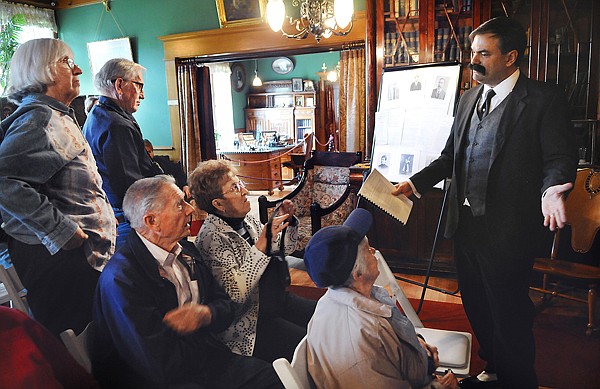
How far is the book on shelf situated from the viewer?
98cm

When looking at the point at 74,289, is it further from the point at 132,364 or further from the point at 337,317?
the point at 337,317

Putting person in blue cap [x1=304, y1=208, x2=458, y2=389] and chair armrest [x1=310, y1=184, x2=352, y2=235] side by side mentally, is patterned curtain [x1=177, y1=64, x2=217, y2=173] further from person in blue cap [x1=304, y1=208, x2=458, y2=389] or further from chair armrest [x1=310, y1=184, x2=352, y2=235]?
person in blue cap [x1=304, y1=208, x2=458, y2=389]

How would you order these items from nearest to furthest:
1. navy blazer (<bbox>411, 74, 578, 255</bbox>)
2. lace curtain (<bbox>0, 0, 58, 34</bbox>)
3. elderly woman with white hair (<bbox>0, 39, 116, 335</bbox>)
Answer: navy blazer (<bbox>411, 74, 578, 255</bbox>) → elderly woman with white hair (<bbox>0, 39, 116, 335</bbox>) → lace curtain (<bbox>0, 0, 58, 34</bbox>)

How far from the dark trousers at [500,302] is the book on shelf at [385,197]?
13 cm

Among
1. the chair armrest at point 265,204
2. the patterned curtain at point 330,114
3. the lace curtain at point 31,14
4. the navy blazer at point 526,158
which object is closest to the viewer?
the navy blazer at point 526,158

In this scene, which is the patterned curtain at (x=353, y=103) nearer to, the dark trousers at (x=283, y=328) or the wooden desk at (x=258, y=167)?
the wooden desk at (x=258, y=167)


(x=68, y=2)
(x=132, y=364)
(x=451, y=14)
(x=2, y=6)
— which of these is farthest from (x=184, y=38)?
(x=132, y=364)

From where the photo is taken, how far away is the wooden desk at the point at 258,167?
1.06 meters

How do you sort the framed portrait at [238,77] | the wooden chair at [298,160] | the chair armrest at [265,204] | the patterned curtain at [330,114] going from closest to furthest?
the chair armrest at [265,204], the wooden chair at [298,160], the framed portrait at [238,77], the patterned curtain at [330,114]

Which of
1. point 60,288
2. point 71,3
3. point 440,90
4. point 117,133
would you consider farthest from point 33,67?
point 440,90

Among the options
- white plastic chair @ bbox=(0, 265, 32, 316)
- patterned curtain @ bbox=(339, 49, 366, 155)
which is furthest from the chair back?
patterned curtain @ bbox=(339, 49, 366, 155)

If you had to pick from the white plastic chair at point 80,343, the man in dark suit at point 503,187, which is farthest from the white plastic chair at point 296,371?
the white plastic chair at point 80,343

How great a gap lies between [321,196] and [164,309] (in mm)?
524

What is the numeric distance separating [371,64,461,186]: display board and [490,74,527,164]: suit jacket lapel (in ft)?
0.56
